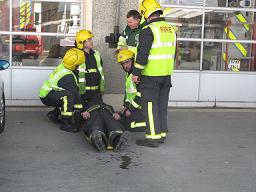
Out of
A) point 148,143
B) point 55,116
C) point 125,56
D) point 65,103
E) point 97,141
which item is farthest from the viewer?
point 55,116

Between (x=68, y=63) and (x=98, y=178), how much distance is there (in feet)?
8.47

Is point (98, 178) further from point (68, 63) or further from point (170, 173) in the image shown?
point (68, 63)

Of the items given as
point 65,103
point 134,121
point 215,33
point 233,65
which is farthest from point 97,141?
point 233,65

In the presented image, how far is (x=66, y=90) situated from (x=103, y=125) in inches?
49.4

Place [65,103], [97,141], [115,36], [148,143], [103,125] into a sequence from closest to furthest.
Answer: [97,141] → [103,125] → [148,143] → [65,103] → [115,36]

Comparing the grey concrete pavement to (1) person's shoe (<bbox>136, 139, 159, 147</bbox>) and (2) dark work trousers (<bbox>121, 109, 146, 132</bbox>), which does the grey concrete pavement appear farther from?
(2) dark work trousers (<bbox>121, 109, 146, 132</bbox>)

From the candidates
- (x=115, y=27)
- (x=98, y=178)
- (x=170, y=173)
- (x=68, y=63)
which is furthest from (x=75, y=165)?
(x=115, y=27)

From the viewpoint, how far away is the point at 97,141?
619cm

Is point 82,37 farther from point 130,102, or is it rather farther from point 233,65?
point 233,65

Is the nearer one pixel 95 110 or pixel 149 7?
pixel 149 7

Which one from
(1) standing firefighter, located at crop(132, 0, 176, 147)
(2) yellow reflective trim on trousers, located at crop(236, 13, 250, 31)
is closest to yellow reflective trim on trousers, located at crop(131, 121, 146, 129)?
(1) standing firefighter, located at crop(132, 0, 176, 147)

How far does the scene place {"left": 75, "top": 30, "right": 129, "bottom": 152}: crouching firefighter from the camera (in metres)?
6.29

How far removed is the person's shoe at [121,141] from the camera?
20.4 ft

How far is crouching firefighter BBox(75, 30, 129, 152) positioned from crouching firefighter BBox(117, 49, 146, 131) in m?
0.31
